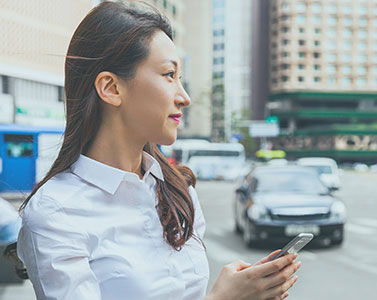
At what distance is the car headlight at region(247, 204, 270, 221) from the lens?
8.93 metres

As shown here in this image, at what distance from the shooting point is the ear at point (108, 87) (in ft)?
4.38

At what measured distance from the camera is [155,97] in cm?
133

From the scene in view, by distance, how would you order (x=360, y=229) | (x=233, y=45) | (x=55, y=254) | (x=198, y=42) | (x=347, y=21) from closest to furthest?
(x=55, y=254)
(x=360, y=229)
(x=198, y=42)
(x=347, y=21)
(x=233, y=45)

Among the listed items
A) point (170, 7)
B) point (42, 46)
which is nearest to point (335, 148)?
point (170, 7)

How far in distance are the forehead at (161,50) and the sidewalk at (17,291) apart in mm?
4694

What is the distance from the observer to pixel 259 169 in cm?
1056

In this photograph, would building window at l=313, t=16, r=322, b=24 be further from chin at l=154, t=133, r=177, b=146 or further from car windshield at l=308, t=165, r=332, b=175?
chin at l=154, t=133, r=177, b=146

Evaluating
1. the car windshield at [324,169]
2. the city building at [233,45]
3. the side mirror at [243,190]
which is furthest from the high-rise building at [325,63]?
the side mirror at [243,190]

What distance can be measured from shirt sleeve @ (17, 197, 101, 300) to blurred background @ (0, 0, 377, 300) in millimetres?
385

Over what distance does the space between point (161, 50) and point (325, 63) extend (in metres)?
85.4

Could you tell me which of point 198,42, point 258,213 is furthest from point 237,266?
point 198,42

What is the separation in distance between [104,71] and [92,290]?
1.66 ft

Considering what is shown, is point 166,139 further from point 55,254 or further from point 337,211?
point 337,211

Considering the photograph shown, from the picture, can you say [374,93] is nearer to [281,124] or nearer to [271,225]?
[281,124]
